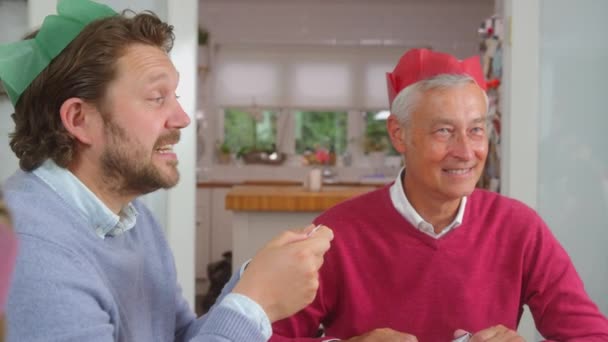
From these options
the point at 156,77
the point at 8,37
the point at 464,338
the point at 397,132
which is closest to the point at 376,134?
the point at 8,37

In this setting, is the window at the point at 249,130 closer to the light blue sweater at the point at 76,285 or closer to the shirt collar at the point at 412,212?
the shirt collar at the point at 412,212

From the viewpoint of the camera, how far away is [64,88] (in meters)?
1.04

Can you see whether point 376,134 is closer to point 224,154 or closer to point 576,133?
point 224,154

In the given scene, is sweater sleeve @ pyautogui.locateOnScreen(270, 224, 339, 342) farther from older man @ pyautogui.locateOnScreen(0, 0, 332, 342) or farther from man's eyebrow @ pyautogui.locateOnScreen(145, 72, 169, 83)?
man's eyebrow @ pyautogui.locateOnScreen(145, 72, 169, 83)

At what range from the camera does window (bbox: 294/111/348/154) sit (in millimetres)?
7414

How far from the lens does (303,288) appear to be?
91 cm

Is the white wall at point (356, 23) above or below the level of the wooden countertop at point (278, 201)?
above

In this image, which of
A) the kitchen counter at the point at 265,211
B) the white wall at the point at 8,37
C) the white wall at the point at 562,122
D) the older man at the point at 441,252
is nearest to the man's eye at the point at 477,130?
the older man at the point at 441,252

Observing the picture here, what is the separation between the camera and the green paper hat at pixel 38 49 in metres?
1.03

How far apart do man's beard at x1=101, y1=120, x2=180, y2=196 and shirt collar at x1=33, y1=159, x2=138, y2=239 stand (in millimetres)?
47

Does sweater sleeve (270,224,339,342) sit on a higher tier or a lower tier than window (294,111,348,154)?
higher

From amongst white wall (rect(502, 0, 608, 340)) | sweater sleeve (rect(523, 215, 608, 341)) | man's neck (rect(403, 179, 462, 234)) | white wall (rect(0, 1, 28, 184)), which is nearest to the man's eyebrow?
man's neck (rect(403, 179, 462, 234))

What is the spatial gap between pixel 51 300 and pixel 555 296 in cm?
112

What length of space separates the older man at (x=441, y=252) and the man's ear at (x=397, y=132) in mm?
33
